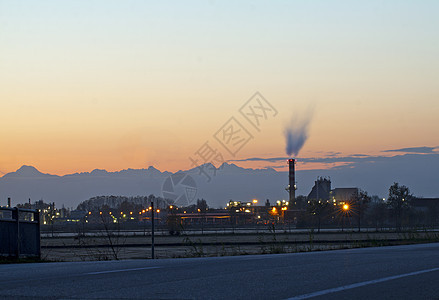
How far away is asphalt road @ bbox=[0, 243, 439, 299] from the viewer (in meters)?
8.43

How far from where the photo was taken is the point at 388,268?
1188 cm

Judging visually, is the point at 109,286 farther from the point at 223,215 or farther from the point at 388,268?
the point at 223,215

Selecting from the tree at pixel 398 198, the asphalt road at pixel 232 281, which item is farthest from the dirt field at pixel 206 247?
the tree at pixel 398 198

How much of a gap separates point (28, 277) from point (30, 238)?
31.8 feet

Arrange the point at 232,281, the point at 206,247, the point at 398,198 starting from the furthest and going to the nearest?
the point at 398,198, the point at 206,247, the point at 232,281

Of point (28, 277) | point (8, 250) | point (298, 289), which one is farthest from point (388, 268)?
point (8, 250)

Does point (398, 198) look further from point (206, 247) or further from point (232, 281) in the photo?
point (232, 281)

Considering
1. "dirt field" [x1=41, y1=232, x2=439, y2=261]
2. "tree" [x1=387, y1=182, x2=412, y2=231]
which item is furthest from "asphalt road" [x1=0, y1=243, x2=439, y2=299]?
"tree" [x1=387, y1=182, x2=412, y2=231]

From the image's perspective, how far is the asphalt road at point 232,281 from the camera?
843cm

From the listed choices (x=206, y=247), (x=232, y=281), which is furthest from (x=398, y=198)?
(x=232, y=281)

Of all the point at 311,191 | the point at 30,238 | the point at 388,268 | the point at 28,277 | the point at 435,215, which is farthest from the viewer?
the point at 311,191

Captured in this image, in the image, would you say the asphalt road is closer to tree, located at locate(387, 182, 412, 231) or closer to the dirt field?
the dirt field

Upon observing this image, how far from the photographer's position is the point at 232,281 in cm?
981

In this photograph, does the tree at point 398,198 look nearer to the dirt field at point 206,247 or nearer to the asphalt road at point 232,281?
the dirt field at point 206,247
